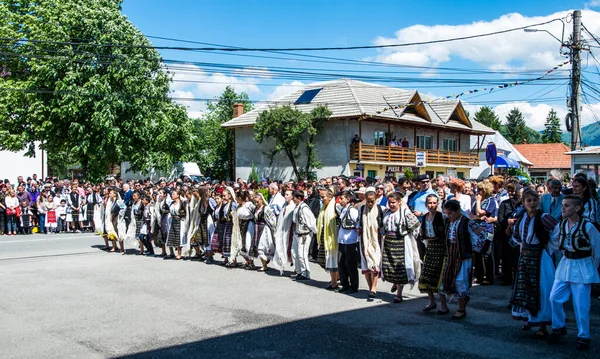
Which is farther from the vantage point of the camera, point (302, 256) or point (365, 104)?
point (365, 104)

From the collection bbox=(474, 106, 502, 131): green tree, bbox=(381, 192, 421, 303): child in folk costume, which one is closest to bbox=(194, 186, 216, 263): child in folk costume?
bbox=(381, 192, 421, 303): child in folk costume

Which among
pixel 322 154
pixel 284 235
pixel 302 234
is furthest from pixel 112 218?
pixel 322 154

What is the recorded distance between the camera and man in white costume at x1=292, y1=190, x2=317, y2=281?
10680 millimetres

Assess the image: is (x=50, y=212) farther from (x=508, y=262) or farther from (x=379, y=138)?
(x=379, y=138)

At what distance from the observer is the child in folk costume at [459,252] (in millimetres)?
7383

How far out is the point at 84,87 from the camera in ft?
97.2

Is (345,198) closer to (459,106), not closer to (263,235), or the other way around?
(263,235)

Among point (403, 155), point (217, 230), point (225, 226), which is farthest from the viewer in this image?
point (403, 155)

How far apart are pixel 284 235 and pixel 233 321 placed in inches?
156

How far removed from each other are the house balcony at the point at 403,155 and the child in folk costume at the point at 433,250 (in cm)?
2560

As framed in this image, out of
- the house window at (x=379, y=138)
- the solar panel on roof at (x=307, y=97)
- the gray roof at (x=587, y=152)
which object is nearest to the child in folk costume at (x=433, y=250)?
the gray roof at (x=587, y=152)

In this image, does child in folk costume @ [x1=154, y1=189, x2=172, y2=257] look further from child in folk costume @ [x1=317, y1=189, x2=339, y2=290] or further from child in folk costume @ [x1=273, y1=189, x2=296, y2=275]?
child in folk costume @ [x1=317, y1=189, x2=339, y2=290]

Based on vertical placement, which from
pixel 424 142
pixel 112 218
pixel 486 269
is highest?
pixel 424 142

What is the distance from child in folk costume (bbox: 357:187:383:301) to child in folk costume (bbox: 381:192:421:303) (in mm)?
311
